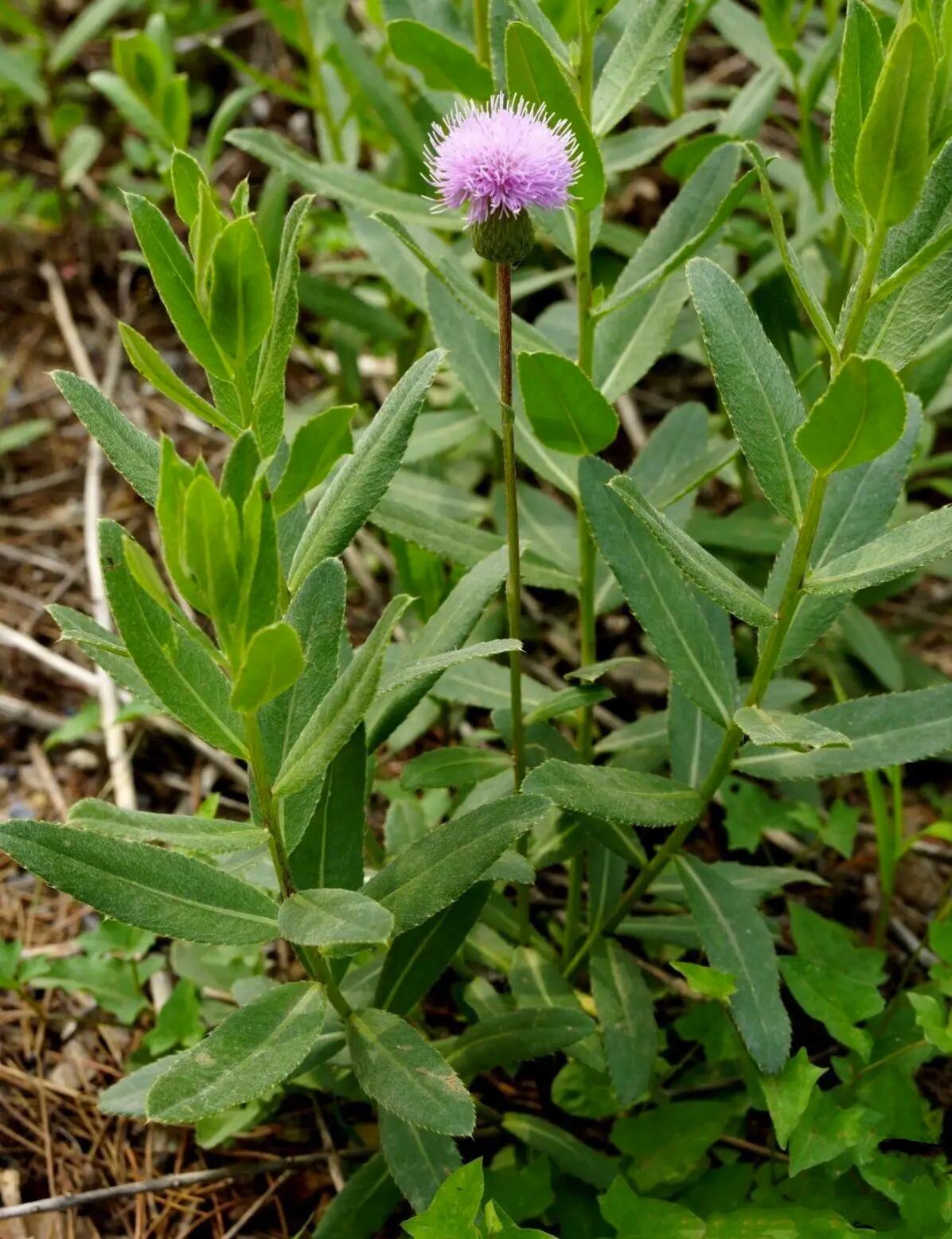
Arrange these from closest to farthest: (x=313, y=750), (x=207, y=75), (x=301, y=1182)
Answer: (x=313, y=750) → (x=301, y=1182) → (x=207, y=75)

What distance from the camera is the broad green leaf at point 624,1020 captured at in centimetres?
174

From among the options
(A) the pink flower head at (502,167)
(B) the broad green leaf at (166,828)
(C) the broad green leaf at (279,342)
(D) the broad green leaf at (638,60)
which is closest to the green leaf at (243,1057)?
(B) the broad green leaf at (166,828)

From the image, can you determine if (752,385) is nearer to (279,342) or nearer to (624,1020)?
(279,342)

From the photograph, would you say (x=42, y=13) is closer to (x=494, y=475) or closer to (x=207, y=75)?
(x=207, y=75)

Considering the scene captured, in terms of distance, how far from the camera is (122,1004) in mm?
2045

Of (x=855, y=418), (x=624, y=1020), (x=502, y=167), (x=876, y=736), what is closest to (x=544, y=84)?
(x=502, y=167)

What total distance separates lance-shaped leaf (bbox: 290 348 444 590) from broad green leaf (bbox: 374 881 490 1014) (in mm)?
536

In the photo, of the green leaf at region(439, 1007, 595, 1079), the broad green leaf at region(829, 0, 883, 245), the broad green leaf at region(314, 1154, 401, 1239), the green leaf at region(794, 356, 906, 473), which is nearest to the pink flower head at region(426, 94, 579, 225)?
the broad green leaf at region(829, 0, 883, 245)

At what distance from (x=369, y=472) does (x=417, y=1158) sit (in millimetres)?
894

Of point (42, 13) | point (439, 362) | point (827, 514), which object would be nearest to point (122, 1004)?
point (439, 362)

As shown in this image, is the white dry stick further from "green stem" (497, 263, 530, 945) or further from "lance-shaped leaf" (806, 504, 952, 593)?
"lance-shaped leaf" (806, 504, 952, 593)

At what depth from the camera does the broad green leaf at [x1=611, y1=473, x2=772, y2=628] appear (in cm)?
140

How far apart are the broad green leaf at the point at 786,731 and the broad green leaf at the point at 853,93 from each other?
552 millimetres

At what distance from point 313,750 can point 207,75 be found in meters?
3.38
